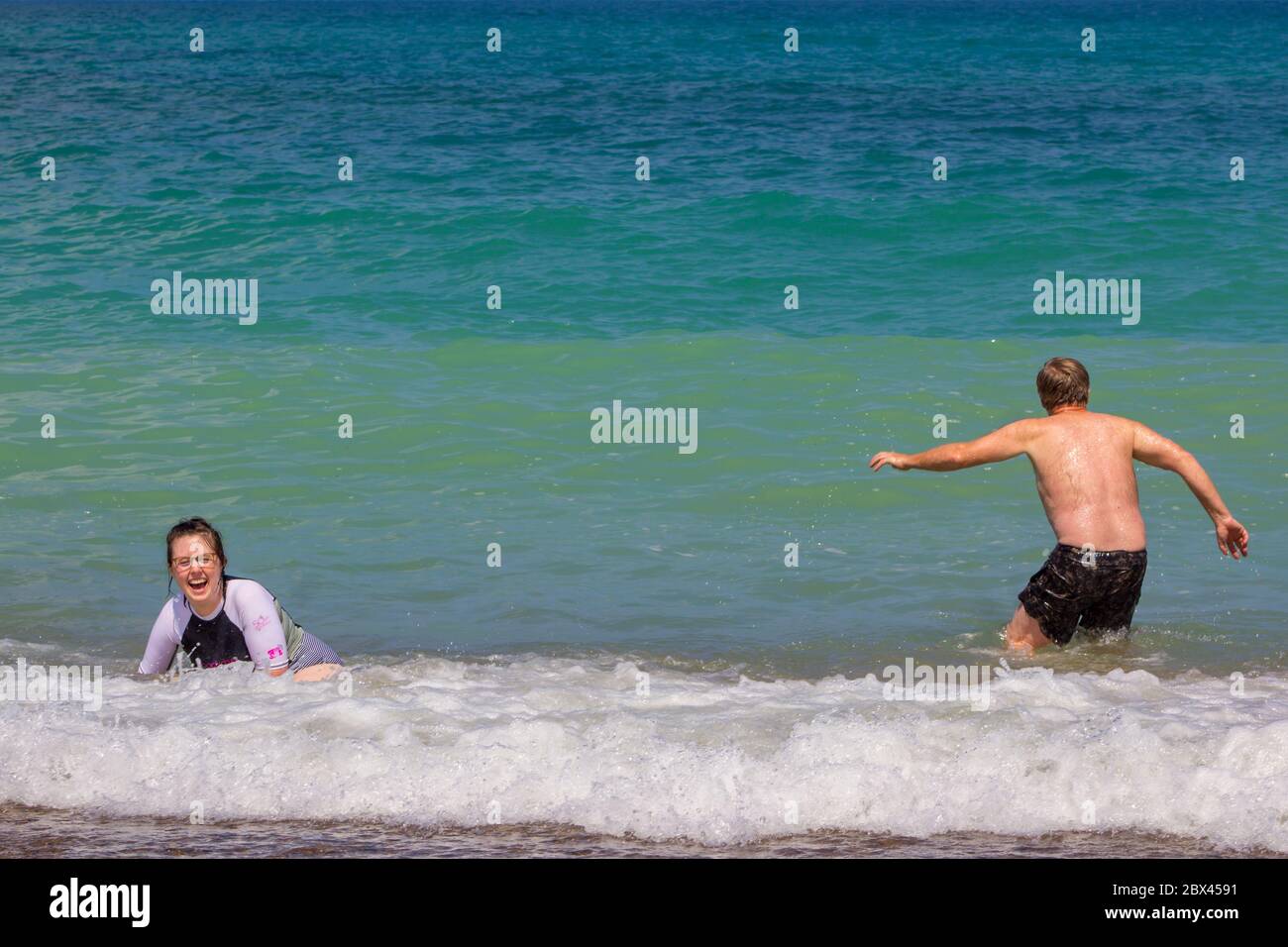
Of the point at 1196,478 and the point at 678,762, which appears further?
the point at 1196,478

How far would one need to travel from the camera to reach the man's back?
6711 mm

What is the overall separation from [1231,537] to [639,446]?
4.93 meters

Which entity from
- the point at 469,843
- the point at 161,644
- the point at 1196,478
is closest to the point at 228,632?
the point at 161,644

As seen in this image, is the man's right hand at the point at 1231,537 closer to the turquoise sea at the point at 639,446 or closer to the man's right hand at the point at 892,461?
the turquoise sea at the point at 639,446

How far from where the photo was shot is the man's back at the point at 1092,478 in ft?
22.0

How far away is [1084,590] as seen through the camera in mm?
6719

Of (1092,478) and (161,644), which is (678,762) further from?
(1092,478)

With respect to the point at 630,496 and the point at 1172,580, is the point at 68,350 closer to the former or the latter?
the point at 630,496

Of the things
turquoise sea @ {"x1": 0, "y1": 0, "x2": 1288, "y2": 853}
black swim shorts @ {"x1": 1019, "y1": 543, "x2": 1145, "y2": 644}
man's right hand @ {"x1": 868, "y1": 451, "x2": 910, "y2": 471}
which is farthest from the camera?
black swim shorts @ {"x1": 1019, "y1": 543, "x2": 1145, "y2": 644}

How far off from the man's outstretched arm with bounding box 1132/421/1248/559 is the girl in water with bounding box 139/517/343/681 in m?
3.65

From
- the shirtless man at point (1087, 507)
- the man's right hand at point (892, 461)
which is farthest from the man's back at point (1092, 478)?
the man's right hand at point (892, 461)

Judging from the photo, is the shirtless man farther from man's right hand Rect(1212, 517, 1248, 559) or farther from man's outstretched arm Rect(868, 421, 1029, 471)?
man's right hand Rect(1212, 517, 1248, 559)

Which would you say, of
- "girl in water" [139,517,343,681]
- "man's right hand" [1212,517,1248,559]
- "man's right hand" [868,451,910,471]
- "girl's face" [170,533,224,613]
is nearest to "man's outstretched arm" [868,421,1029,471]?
"man's right hand" [868,451,910,471]

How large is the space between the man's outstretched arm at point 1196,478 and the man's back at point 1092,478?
0.19 ft
